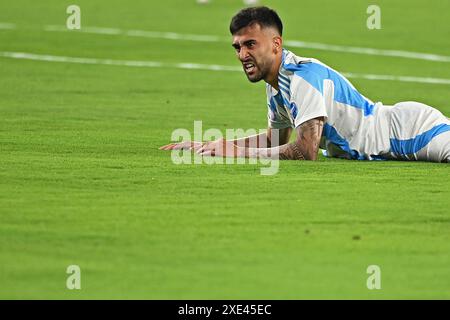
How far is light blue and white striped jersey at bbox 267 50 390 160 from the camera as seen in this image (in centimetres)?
1091

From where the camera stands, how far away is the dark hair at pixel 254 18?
11070mm

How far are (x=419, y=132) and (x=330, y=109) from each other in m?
0.85

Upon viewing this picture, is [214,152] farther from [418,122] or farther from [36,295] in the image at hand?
[36,295]

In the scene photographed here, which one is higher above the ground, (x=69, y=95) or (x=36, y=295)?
(x=69, y=95)

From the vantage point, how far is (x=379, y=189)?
10203mm

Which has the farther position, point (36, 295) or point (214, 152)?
point (214, 152)

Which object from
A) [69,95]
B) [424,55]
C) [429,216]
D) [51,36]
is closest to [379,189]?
[429,216]

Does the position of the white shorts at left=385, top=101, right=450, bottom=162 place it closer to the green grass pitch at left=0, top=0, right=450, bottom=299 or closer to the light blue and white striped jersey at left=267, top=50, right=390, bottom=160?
Result: the light blue and white striped jersey at left=267, top=50, right=390, bottom=160

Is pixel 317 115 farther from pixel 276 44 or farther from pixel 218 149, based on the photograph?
pixel 218 149

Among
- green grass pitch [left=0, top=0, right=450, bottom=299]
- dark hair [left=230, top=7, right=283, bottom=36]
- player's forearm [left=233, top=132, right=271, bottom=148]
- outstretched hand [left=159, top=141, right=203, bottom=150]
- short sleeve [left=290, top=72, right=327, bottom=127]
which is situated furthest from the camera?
player's forearm [left=233, top=132, right=271, bottom=148]

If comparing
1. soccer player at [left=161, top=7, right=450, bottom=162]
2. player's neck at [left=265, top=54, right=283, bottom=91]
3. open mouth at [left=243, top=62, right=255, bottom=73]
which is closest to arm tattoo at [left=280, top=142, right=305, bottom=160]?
soccer player at [left=161, top=7, right=450, bottom=162]

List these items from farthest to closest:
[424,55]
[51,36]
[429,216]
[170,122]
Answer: [51,36]
[424,55]
[170,122]
[429,216]

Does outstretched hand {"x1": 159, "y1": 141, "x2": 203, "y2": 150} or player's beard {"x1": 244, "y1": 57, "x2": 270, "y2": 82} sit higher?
player's beard {"x1": 244, "y1": 57, "x2": 270, "y2": 82}
